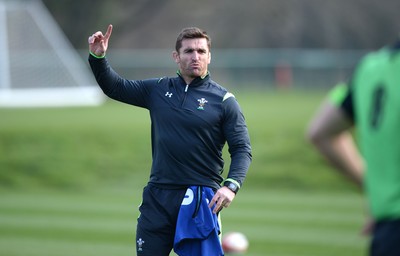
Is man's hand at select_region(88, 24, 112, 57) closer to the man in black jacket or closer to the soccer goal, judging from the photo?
the man in black jacket

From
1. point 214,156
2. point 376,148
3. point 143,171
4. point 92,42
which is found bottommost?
point 376,148

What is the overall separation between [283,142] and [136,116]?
24.5 feet

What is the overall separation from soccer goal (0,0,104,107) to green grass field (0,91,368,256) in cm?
254

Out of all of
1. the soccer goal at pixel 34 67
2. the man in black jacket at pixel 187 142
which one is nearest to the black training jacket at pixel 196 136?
the man in black jacket at pixel 187 142

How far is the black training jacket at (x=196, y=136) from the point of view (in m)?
6.91

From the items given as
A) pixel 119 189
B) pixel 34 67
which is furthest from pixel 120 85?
pixel 34 67

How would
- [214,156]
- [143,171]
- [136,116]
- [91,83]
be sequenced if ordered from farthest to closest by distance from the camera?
[91,83] < [136,116] < [143,171] < [214,156]

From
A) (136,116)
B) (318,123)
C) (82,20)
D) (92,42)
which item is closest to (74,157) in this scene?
(136,116)

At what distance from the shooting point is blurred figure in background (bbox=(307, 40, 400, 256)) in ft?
13.5

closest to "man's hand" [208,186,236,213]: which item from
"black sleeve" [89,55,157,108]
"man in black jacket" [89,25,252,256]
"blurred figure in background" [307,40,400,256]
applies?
"man in black jacket" [89,25,252,256]

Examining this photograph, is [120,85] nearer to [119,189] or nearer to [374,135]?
[374,135]

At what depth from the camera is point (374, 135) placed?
4156mm

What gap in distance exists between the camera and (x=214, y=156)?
7.01 metres

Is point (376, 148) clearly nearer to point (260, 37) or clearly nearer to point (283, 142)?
point (283, 142)
